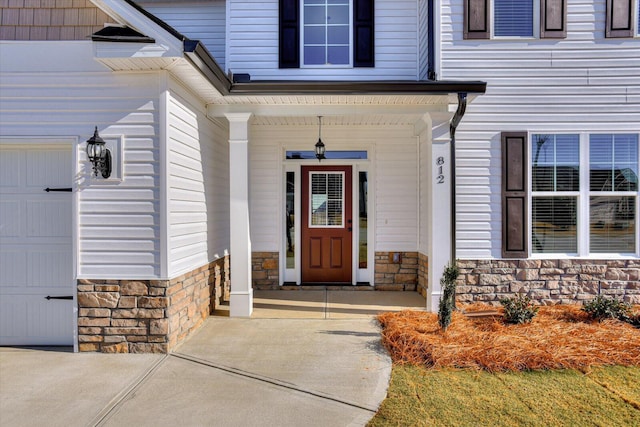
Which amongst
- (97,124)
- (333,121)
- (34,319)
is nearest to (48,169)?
(97,124)

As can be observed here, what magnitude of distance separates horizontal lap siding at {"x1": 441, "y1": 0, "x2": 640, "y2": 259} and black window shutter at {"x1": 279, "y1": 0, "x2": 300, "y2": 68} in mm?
2307

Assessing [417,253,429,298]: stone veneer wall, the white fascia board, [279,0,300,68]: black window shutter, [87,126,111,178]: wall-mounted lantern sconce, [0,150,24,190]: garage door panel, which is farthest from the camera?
[279,0,300,68]: black window shutter

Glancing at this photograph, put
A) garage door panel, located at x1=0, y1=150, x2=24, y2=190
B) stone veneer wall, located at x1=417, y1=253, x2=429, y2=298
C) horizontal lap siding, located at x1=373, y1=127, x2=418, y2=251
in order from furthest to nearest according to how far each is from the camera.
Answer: horizontal lap siding, located at x1=373, y1=127, x2=418, y2=251 < stone veneer wall, located at x1=417, y1=253, x2=429, y2=298 < garage door panel, located at x1=0, y1=150, x2=24, y2=190

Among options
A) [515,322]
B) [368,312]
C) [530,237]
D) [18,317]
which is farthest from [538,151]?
[18,317]

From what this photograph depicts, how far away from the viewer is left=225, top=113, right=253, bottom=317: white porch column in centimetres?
550

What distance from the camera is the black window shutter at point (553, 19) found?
18.4ft

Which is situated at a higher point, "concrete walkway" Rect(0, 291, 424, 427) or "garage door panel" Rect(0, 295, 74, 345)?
"garage door panel" Rect(0, 295, 74, 345)

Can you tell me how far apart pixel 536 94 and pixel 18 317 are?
23.3ft

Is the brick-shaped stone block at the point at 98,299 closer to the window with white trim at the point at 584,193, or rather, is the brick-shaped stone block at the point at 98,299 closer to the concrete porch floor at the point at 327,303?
the concrete porch floor at the point at 327,303

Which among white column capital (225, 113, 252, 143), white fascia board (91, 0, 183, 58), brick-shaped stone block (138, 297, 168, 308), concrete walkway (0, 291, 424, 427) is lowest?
concrete walkway (0, 291, 424, 427)

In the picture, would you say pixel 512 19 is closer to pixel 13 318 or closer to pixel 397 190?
pixel 397 190

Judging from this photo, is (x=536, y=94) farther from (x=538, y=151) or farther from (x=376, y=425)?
(x=376, y=425)

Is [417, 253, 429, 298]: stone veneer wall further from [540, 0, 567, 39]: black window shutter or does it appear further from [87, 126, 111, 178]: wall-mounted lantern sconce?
[87, 126, 111, 178]: wall-mounted lantern sconce

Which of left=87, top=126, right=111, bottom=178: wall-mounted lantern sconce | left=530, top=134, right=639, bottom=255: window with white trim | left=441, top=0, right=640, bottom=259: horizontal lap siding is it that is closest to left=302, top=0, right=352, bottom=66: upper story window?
left=441, top=0, right=640, bottom=259: horizontal lap siding
